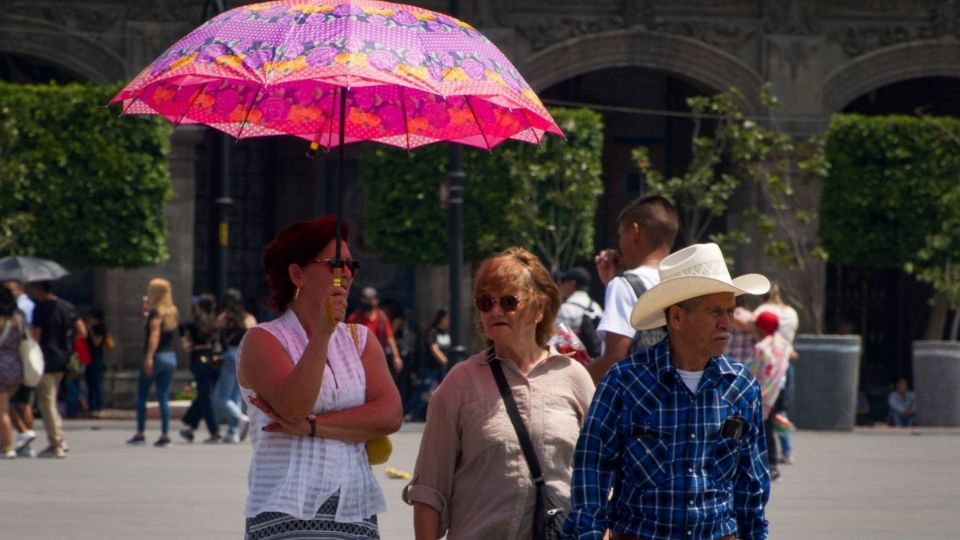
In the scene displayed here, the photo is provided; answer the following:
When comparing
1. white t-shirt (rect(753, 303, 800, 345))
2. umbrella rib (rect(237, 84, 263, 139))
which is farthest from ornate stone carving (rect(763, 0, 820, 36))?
umbrella rib (rect(237, 84, 263, 139))

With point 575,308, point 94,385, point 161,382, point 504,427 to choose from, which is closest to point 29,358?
point 161,382

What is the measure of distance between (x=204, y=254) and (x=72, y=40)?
550 centimetres

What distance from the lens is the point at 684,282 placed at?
18.1 feet

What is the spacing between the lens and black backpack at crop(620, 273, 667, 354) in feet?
25.8

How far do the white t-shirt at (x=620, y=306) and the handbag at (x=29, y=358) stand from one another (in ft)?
31.3

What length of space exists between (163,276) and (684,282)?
71.0 ft

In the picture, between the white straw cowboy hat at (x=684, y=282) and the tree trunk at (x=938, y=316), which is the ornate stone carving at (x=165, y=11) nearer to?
the tree trunk at (x=938, y=316)

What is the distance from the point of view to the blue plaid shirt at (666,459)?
17.4 feet

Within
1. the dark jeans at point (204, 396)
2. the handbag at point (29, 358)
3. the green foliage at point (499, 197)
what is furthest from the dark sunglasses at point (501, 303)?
the green foliage at point (499, 197)

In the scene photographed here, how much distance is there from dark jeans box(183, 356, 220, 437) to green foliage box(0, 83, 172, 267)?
550 centimetres

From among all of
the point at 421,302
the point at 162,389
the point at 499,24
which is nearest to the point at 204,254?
the point at 421,302

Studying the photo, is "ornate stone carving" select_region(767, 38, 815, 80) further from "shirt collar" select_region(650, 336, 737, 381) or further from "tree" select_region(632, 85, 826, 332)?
"shirt collar" select_region(650, 336, 737, 381)

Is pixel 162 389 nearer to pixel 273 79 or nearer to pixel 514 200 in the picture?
pixel 514 200

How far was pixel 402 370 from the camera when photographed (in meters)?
25.5
